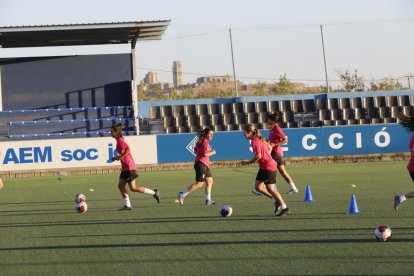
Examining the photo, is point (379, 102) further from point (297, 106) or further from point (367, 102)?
point (297, 106)

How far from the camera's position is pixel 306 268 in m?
9.71

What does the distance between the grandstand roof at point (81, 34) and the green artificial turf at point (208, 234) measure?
40.6 ft

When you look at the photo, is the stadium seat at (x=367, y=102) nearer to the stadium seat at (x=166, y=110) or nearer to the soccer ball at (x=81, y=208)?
the stadium seat at (x=166, y=110)

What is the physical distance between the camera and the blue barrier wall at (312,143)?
110 feet

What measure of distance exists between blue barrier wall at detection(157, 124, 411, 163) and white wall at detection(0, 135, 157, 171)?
Result: 1.62m

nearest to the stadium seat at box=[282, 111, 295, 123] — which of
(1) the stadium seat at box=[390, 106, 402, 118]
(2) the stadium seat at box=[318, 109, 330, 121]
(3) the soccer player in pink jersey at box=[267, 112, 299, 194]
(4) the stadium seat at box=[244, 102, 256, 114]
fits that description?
(2) the stadium seat at box=[318, 109, 330, 121]

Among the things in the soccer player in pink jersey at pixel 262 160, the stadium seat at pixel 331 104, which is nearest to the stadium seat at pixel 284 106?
the stadium seat at pixel 331 104

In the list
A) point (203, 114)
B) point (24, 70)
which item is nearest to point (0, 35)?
point (24, 70)

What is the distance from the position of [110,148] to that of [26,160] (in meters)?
3.06

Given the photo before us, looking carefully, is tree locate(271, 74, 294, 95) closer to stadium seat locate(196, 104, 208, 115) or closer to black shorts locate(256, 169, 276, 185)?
stadium seat locate(196, 104, 208, 115)

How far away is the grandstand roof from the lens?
33.8 m

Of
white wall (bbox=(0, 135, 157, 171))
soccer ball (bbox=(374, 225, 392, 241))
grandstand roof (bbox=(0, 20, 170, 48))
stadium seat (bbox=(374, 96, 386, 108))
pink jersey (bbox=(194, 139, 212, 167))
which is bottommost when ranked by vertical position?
soccer ball (bbox=(374, 225, 392, 241))

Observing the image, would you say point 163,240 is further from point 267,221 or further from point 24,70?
point 24,70

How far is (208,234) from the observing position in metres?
13.0
